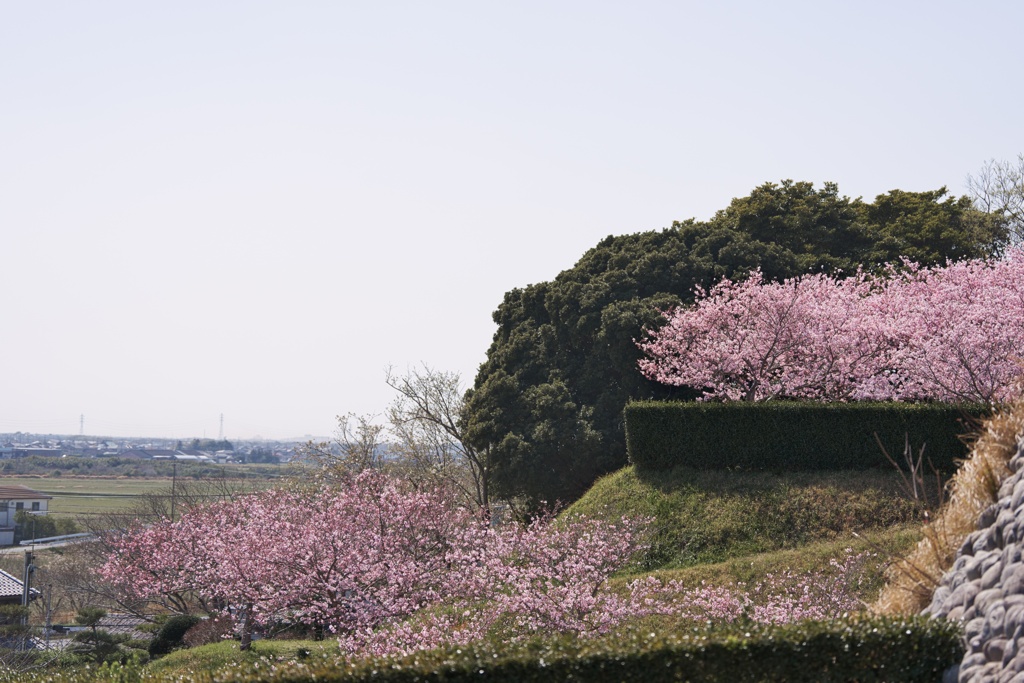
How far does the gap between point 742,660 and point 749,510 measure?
14.0m

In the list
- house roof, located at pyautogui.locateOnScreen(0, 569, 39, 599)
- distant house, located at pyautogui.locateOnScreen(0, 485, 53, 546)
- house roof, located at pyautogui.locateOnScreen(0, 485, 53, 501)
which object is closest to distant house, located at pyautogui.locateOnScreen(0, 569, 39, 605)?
house roof, located at pyautogui.locateOnScreen(0, 569, 39, 599)

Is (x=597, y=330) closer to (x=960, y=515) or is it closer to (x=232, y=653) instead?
(x=232, y=653)

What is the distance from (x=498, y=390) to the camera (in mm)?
30453

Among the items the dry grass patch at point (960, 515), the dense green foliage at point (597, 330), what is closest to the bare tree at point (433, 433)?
the dense green foliage at point (597, 330)

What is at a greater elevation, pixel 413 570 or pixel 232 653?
pixel 413 570

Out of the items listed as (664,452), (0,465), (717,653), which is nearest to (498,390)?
(664,452)

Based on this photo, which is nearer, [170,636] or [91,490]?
[170,636]

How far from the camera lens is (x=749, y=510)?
21781mm

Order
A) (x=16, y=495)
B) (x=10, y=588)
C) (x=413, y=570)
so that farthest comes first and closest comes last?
(x=16, y=495) < (x=10, y=588) < (x=413, y=570)

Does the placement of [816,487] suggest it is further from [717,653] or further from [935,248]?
[935,248]

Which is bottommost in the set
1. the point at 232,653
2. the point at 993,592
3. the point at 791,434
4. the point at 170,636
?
the point at 170,636

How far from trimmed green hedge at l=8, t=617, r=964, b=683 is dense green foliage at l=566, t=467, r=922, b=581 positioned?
34.4 feet

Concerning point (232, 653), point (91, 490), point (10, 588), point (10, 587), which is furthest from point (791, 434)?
point (91, 490)

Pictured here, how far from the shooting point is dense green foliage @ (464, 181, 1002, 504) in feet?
93.8
